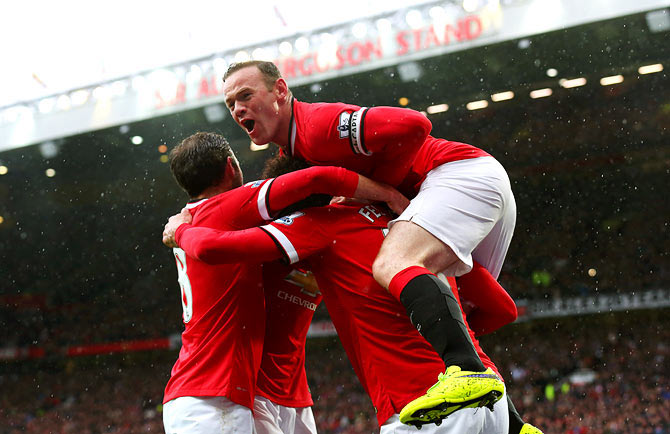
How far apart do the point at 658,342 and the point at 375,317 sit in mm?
14685

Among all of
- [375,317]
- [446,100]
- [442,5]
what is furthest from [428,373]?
[446,100]

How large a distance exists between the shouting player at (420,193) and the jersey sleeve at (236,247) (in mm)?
455

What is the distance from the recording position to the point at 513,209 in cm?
296

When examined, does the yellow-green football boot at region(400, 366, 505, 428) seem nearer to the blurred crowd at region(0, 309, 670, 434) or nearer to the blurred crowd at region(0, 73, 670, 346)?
the blurred crowd at region(0, 309, 670, 434)

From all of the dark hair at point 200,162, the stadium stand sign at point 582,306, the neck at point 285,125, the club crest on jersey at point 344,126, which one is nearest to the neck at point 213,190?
the dark hair at point 200,162

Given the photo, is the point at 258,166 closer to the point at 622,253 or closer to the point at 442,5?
the point at 442,5

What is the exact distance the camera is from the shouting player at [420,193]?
7.18ft

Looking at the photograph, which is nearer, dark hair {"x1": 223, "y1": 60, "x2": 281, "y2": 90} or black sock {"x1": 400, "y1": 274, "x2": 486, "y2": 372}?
black sock {"x1": 400, "y1": 274, "x2": 486, "y2": 372}

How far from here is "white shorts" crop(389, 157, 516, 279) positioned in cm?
256

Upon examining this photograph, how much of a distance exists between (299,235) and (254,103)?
802mm

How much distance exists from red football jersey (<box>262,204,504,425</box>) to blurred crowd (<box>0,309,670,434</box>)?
11.4m

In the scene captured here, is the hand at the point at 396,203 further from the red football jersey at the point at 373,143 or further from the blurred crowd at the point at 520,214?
the blurred crowd at the point at 520,214

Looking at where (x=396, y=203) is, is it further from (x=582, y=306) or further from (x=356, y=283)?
(x=582, y=306)

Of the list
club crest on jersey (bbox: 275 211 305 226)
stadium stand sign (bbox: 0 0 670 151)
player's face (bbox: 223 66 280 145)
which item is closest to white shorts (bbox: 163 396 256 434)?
club crest on jersey (bbox: 275 211 305 226)
